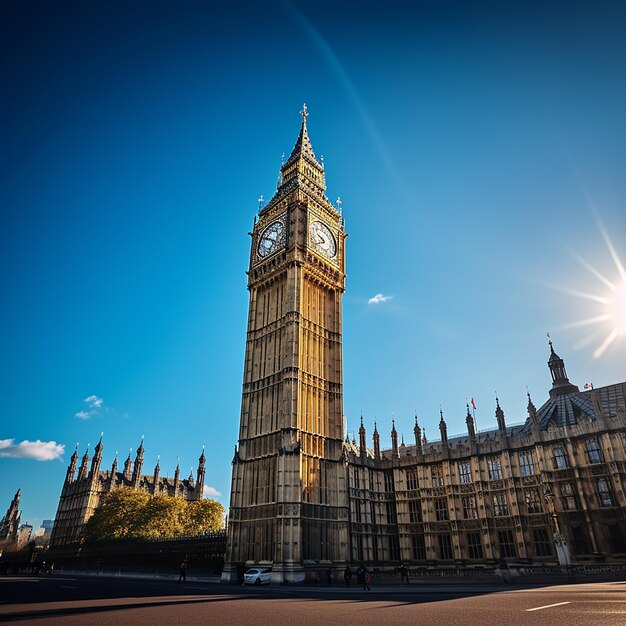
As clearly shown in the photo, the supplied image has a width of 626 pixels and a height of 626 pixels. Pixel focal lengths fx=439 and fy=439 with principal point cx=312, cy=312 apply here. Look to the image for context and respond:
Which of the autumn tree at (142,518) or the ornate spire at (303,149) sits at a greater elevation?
the ornate spire at (303,149)

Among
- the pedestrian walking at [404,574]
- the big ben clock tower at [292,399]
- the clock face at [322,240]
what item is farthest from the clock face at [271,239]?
the pedestrian walking at [404,574]

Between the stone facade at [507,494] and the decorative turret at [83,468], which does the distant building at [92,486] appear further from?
the stone facade at [507,494]

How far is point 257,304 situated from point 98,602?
126 feet

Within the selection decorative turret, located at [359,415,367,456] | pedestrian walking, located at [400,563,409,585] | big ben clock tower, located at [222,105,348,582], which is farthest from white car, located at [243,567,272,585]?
decorative turret, located at [359,415,367,456]

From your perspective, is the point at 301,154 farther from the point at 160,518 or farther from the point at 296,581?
the point at 160,518

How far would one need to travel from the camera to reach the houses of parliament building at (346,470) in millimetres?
40125

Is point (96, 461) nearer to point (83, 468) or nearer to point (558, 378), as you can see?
point (83, 468)

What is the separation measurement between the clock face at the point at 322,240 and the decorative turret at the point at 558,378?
33.5m

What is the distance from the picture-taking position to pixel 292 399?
43188 mm

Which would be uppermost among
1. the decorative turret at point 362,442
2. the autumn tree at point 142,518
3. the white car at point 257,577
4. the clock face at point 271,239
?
the clock face at point 271,239

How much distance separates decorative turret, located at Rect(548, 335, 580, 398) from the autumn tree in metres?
53.5

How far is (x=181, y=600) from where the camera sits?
18.8m

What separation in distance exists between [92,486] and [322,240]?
77.8 meters

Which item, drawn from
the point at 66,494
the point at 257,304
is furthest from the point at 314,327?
the point at 66,494
